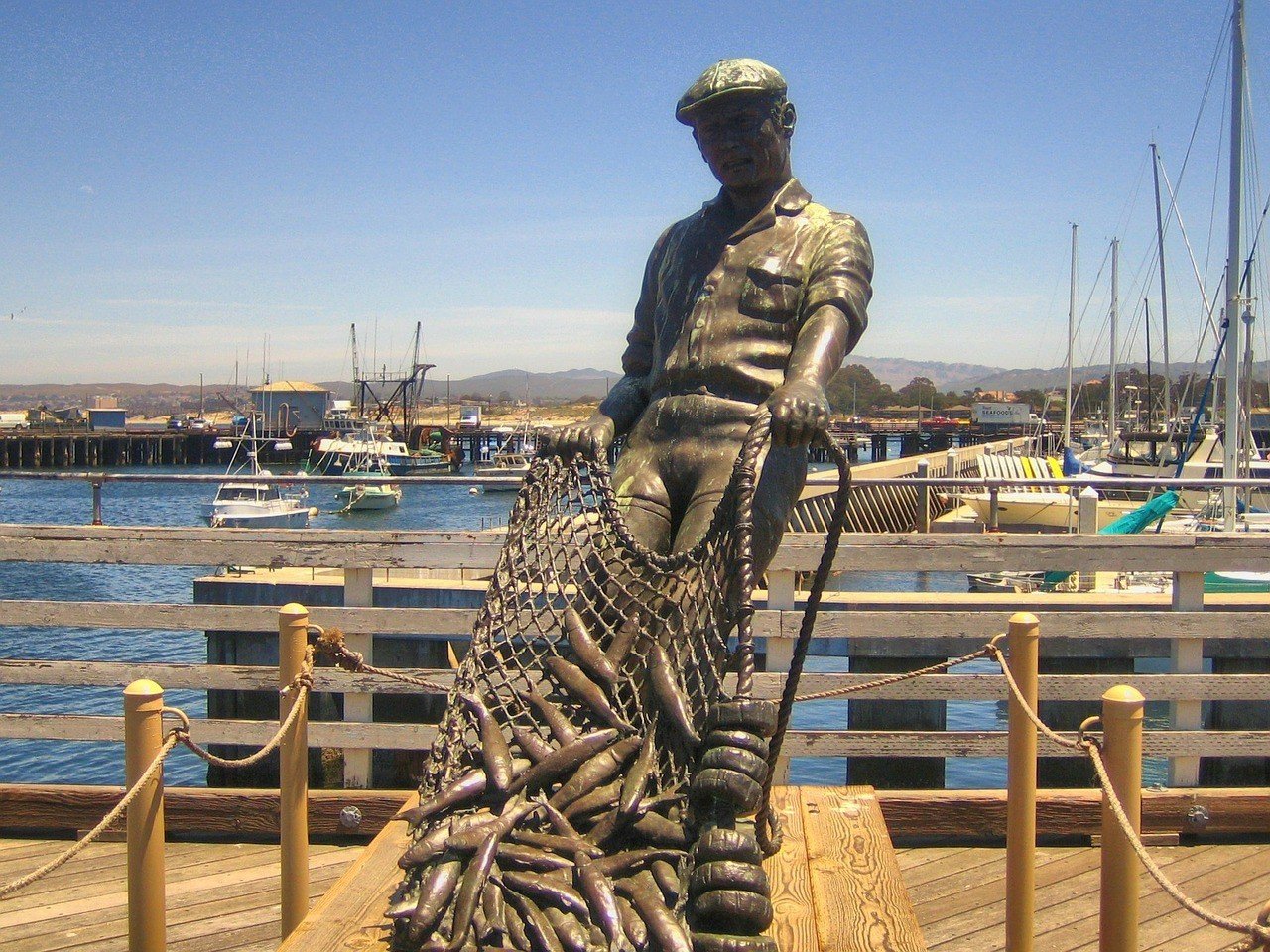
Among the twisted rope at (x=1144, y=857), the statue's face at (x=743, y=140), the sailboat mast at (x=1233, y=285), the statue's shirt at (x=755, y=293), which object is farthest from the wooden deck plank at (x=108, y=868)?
the sailboat mast at (x=1233, y=285)

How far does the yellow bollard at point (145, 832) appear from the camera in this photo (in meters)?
2.96

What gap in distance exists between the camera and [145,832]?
301 centimetres

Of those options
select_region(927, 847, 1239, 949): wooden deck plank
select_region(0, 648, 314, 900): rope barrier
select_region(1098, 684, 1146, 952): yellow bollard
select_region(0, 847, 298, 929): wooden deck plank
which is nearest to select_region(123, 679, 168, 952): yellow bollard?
select_region(0, 648, 314, 900): rope barrier

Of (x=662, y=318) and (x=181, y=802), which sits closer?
(x=662, y=318)

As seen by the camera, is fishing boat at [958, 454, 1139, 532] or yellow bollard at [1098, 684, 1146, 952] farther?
fishing boat at [958, 454, 1139, 532]

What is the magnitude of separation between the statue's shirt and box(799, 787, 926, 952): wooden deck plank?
1438 millimetres

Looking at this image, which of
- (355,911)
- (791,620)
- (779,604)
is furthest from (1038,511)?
(355,911)

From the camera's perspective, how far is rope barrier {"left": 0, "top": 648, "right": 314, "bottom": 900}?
2.63 meters

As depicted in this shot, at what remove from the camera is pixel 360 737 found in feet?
17.1

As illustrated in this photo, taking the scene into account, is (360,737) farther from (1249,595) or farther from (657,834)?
(1249,595)

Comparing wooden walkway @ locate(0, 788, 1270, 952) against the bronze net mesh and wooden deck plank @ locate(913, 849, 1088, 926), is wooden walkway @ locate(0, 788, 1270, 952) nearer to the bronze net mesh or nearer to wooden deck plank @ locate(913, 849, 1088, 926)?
wooden deck plank @ locate(913, 849, 1088, 926)

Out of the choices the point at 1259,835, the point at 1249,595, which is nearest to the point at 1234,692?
the point at 1259,835

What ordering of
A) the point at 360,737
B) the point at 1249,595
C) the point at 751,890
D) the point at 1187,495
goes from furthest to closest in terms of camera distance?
the point at 1187,495 → the point at 1249,595 → the point at 360,737 → the point at 751,890

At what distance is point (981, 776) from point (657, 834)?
→ 27.4 ft
